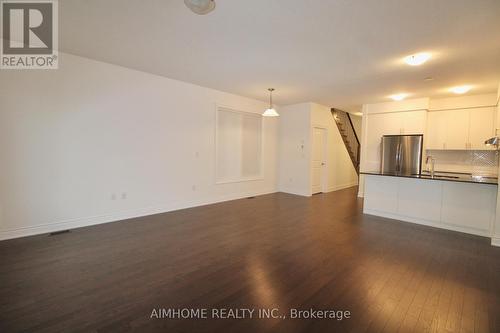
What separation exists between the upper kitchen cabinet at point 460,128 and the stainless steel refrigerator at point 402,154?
0.53 meters

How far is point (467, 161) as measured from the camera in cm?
589

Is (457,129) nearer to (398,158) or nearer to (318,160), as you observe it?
(398,158)

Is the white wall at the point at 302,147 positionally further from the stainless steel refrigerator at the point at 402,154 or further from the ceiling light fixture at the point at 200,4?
the ceiling light fixture at the point at 200,4

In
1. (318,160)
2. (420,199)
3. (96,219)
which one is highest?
(318,160)

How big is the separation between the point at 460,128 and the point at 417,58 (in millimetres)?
3571

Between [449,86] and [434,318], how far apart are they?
16.6 feet

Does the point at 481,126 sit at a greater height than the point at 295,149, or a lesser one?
greater

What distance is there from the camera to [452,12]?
2.44 metres

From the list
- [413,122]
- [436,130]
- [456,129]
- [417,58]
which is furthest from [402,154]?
[417,58]

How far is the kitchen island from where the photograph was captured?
4008 mm

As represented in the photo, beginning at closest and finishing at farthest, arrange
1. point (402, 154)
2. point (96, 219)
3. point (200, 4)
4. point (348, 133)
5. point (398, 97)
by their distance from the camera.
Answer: point (200, 4) < point (96, 219) < point (398, 97) < point (402, 154) < point (348, 133)

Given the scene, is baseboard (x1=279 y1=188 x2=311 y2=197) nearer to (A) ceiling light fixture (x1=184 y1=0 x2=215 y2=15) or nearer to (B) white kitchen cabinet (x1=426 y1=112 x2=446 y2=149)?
(B) white kitchen cabinet (x1=426 y1=112 x2=446 y2=149)

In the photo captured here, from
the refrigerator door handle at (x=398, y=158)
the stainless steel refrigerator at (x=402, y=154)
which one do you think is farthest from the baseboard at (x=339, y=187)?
the refrigerator door handle at (x=398, y=158)

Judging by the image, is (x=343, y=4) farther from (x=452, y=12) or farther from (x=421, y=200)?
(x=421, y=200)
